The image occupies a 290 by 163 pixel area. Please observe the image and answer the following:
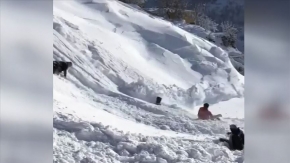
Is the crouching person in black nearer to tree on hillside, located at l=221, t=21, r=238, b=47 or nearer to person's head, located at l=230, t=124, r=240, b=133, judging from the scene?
Answer: person's head, located at l=230, t=124, r=240, b=133

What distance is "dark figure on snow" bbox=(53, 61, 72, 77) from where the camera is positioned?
2668 mm

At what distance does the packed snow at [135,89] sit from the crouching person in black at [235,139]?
4 cm

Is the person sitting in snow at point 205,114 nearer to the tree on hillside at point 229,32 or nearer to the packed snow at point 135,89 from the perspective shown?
the packed snow at point 135,89

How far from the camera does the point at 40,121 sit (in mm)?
2111

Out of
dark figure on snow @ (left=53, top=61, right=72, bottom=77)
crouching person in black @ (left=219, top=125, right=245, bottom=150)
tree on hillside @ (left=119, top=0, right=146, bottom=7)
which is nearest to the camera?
dark figure on snow @ (left=53, top=61, right=72, bottom=77)

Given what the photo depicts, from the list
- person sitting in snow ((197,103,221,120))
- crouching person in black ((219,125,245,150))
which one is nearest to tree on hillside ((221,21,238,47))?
person sitting in snow ((197,103,221,120))

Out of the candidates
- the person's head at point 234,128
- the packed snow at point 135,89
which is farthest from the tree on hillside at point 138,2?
the person's head at point 234,128

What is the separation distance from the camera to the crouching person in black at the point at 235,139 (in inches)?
110

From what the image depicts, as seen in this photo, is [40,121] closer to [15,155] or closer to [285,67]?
[15,155]

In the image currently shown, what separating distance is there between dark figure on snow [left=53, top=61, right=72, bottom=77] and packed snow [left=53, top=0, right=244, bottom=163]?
0.03 metres

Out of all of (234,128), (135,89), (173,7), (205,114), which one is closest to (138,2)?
(173,7)

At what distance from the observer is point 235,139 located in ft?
9.16

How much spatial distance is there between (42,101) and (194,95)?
43.2 inches

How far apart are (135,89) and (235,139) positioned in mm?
692
